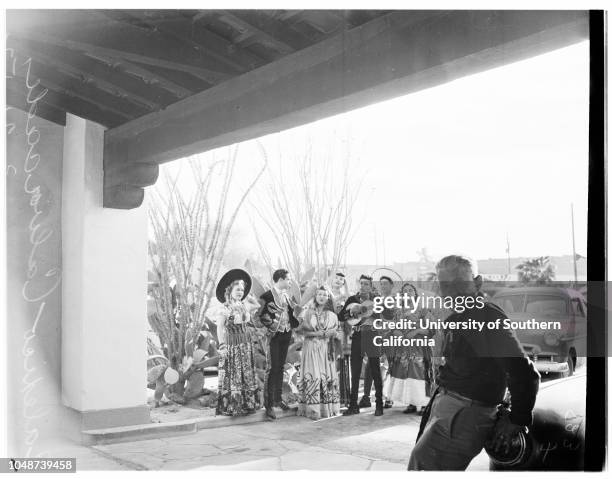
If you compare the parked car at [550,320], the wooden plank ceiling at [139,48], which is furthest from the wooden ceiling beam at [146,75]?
the parked car at [550,320]

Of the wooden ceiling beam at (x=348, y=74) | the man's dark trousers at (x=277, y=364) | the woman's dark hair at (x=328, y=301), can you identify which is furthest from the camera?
the man's dark trousers at (x=277, y=364)

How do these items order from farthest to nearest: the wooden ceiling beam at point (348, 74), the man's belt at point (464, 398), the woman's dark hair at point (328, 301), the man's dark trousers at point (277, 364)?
the man's dark trousers at point (277, 364) < the woman's dark hair at point (328, 301) < the man's belt at point (464, 398) < the wooden ceiling beam at point (348, 74)

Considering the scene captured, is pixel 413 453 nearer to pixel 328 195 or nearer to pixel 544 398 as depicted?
pixel 544 398

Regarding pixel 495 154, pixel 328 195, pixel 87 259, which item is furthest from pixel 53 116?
pixel 495 154

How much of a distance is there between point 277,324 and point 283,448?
0.59 metres

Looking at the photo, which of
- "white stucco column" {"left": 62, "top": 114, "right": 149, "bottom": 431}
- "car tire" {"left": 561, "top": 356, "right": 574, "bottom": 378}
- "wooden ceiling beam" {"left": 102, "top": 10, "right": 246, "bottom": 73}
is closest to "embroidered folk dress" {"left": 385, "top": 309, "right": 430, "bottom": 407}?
"car tire" {"left": 561, "top": 356, "right": 574, "bottom": 378}

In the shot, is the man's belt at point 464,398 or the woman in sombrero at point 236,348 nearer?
the man's belt at point 464,398

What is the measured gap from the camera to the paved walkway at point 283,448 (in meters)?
3.13

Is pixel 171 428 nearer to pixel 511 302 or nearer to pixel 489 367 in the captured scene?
pixel 489 367

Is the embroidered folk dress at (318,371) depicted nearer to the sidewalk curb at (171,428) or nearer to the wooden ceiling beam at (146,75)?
the sidewalk curb at (171,428)

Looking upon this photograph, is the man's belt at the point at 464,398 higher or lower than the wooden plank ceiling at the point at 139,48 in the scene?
lower

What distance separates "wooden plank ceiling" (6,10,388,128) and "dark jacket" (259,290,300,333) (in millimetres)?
1105

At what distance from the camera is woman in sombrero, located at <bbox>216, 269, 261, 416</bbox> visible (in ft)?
10.4

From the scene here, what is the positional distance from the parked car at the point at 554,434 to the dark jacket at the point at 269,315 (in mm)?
1088
